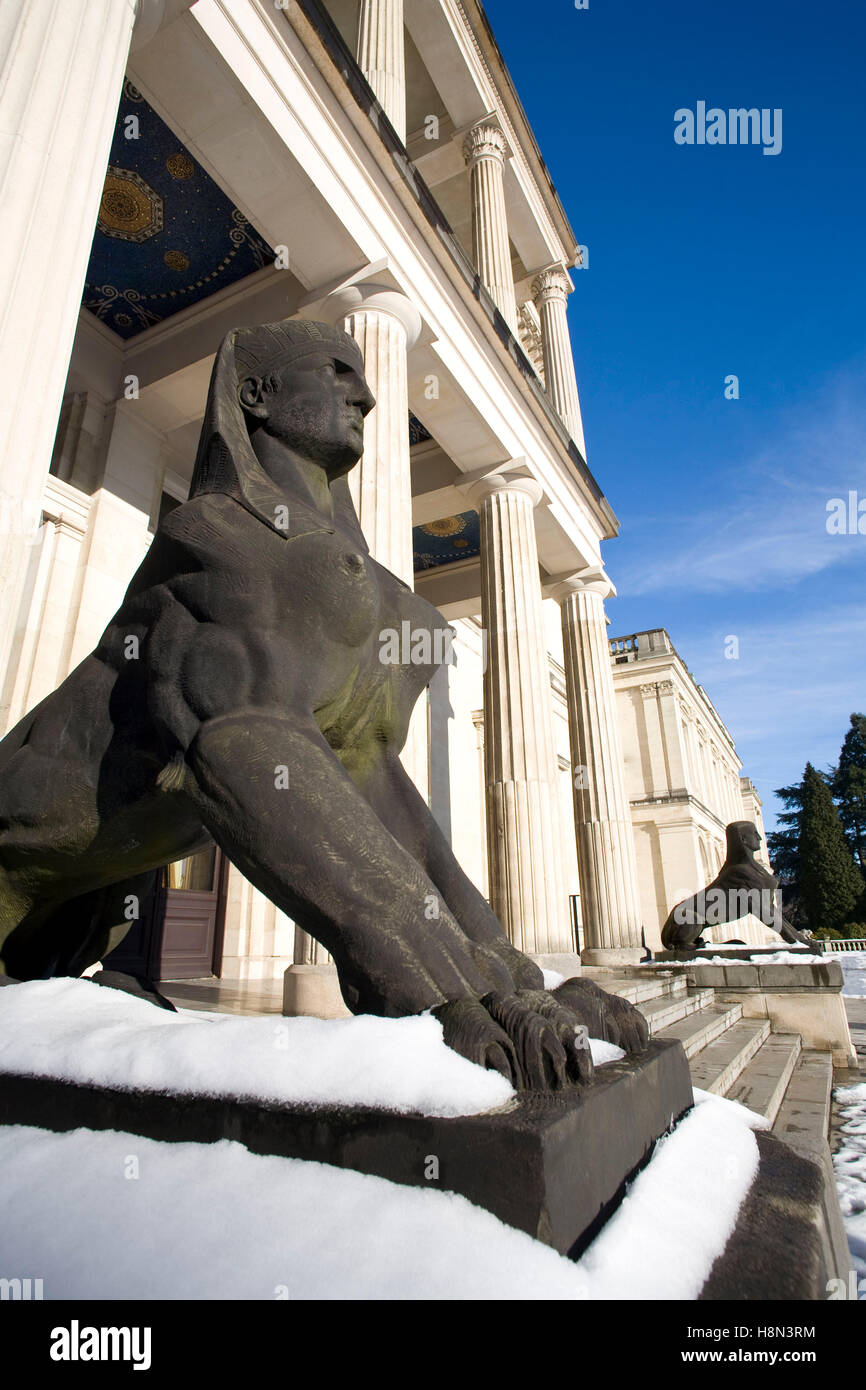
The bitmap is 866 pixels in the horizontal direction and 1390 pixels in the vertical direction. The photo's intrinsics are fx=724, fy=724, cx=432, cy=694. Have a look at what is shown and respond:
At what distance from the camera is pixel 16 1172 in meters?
1.28

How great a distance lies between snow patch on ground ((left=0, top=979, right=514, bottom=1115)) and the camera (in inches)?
44.1

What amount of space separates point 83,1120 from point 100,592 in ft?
26.4

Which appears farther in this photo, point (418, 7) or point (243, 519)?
point (418, 7)

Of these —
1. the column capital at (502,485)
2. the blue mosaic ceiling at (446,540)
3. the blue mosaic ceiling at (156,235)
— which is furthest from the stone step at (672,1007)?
the blue mosaic ceiling at (156,235)

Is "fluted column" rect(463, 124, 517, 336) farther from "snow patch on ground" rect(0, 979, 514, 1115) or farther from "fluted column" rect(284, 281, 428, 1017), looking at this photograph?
"snow patch on ground" rect(0, 979, 514, 1115)

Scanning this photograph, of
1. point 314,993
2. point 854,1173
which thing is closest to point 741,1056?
point 854,1173

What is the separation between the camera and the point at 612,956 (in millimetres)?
11961

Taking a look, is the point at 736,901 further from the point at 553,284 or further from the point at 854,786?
the point at 854,786

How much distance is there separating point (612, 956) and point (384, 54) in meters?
13.2

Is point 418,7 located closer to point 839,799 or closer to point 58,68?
point 58,68

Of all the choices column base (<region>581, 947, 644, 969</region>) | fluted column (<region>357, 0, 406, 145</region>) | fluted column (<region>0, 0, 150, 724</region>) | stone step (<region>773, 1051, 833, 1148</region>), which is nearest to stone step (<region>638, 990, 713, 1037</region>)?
stone step (<region>773, 1051, 833, 1148</region>)

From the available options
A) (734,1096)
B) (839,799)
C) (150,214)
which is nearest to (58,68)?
(150,214)

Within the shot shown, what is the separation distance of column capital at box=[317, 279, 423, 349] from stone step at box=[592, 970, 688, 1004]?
23.8 feet
